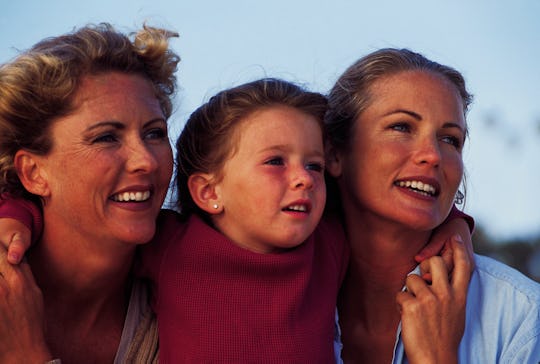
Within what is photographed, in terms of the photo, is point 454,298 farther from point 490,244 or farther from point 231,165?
point 490,244

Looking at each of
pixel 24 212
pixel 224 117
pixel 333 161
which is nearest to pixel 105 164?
pixel 24 212

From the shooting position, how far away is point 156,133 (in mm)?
3488

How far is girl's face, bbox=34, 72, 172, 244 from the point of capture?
3225 mm

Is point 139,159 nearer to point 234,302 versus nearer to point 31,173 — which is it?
point 31,173

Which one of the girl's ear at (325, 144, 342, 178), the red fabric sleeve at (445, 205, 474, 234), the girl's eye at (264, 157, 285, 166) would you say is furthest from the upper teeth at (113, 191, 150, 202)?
the red fabric sleeve at (445, 205, 474, 234)

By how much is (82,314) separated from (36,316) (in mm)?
450

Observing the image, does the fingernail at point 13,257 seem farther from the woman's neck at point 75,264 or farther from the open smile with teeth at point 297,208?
the open smile with teeth at point 297,208

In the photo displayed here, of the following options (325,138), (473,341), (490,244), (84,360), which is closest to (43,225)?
(84,360)

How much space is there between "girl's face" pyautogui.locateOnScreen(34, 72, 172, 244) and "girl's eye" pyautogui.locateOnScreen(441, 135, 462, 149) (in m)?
1.38

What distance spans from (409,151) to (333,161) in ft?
1.58

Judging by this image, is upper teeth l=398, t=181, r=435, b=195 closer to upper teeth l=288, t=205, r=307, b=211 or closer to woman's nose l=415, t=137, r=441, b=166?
woman's nose l=415, t=137, r=441, b=166

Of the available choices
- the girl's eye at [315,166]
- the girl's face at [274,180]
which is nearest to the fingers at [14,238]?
the girl's face at [274,180]

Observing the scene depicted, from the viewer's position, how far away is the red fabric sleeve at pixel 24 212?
333cm

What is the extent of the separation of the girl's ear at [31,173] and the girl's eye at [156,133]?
1.55ft
